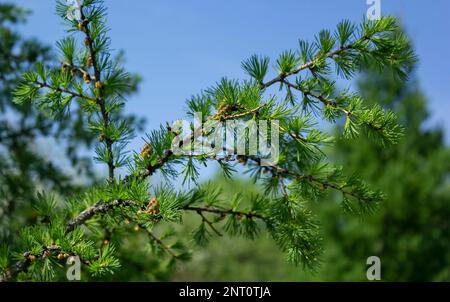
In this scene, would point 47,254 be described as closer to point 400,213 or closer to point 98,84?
point 98,84

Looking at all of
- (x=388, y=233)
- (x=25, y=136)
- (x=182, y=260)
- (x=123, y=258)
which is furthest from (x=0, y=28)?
(x=388, y=233)

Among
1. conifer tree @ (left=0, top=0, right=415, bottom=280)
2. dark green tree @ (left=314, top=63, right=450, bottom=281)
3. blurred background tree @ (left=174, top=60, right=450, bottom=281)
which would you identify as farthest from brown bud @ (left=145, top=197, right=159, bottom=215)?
dark green tree @ (left=314, top=63, right=450, bottom=281)

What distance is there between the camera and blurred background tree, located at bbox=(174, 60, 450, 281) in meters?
9.38

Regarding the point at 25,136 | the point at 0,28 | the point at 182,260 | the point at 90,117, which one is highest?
the point at 0,28

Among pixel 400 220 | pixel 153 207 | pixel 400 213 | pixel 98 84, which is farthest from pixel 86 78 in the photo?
pixel 400 220

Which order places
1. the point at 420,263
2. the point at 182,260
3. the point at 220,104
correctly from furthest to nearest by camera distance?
the point at 420,263, the point at 182,260, the point at 220,104

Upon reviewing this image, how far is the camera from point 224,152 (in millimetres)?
2041

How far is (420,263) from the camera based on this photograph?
370 inches

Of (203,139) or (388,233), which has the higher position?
(388,233)

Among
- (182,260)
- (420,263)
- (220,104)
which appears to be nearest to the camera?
(220,104)

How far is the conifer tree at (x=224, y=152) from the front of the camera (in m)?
1.98

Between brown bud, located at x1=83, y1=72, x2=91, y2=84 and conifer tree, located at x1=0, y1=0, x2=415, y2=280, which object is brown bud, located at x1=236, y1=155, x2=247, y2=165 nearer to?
conifer tree, located at x1=0, y1=0, x2=415, y2=280

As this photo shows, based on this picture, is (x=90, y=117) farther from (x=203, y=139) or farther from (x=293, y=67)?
(x=293, y=67)
